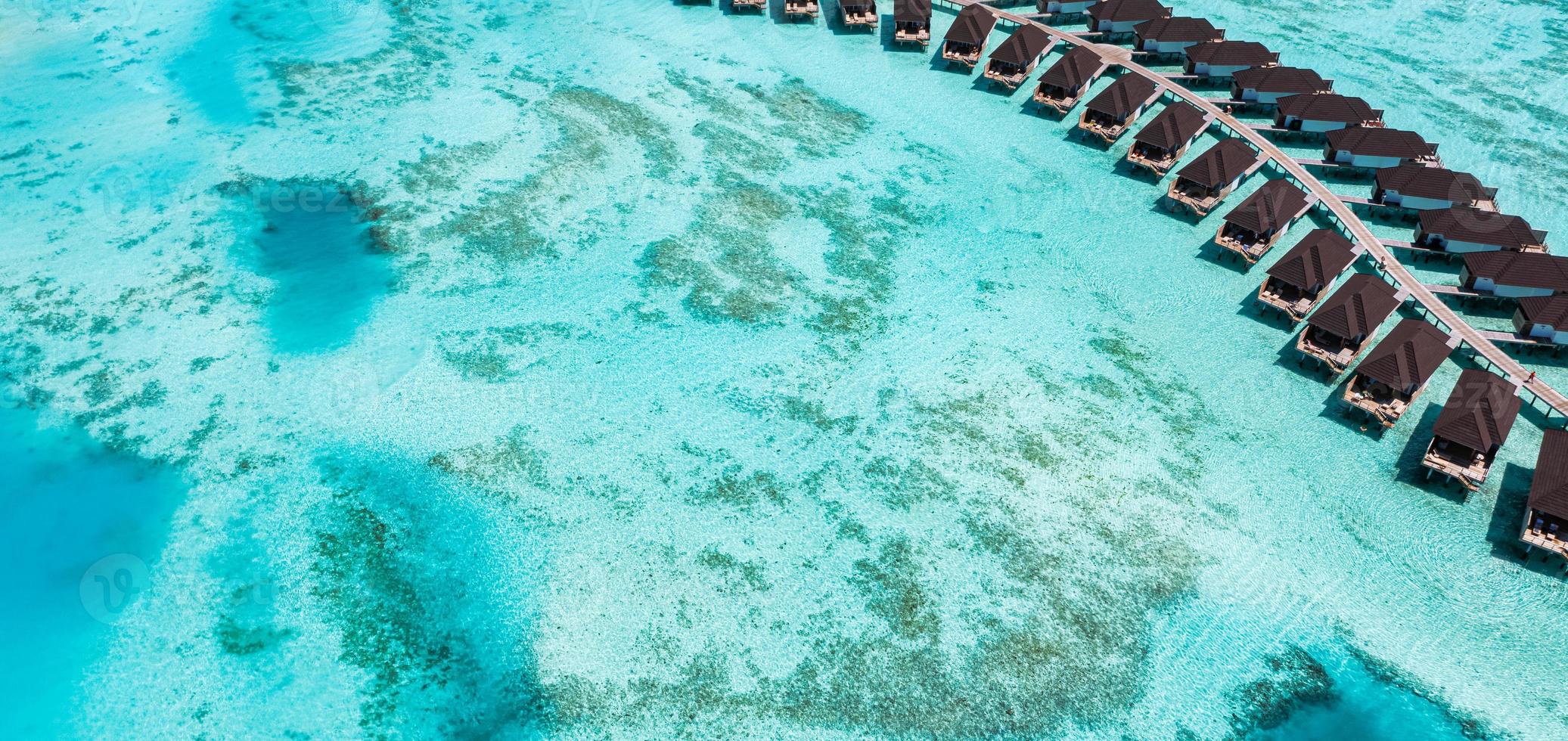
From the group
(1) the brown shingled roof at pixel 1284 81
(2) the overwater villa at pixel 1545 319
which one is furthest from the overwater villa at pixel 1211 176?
(2) the overwater villa at pixel 1545 319

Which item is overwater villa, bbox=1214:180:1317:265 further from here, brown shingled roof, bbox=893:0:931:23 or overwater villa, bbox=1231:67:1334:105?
brown shingled roof, bbox=893:0:931:23

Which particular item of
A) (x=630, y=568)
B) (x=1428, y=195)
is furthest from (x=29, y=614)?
(x=1428, y=195)

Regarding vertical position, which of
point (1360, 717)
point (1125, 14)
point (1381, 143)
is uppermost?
point (1125, 14)

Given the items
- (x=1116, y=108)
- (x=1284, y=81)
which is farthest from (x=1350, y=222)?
(x=1116, y=108)

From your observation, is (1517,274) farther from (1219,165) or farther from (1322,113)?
(1322,113)

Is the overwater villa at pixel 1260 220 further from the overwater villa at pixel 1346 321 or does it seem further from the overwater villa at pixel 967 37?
the overwater villa at pixel 967 37

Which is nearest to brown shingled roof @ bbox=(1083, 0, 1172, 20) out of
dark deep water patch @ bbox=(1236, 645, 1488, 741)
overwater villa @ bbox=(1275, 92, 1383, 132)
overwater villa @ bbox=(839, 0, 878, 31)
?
overwater villa @ bbox=(1275, 92, 1383, 132)
